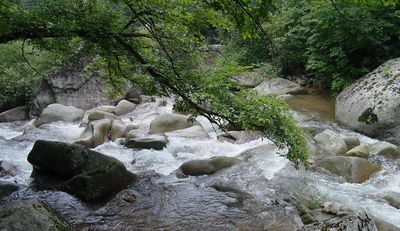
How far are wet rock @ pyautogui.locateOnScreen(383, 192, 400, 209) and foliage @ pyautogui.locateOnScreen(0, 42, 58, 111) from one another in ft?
48.8

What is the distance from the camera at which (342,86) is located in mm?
14461

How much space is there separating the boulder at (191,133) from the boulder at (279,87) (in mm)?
5755

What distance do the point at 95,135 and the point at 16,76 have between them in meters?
8.44

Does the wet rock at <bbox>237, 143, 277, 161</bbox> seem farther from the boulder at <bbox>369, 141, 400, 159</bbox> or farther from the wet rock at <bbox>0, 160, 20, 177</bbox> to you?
the wet rock at <bbox>0, 160, 20, 177</bbox>

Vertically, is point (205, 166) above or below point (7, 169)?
above

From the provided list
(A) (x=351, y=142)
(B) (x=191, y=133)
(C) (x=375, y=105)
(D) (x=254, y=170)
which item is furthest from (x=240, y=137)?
(C) (x=375, y=105)

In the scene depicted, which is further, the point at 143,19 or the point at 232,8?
the point at 143,19

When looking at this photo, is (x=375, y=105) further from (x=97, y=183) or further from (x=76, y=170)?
(x=76, y=170)

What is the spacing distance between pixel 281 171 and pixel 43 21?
5.89m

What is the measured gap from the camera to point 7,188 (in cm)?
742

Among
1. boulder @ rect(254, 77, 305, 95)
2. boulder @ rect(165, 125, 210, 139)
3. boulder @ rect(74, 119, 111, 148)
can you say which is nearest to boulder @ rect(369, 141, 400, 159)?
boulder @ rect(165, 125, 210, 139)

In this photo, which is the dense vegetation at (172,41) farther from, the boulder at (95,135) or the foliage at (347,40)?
the foliage at (347,40)

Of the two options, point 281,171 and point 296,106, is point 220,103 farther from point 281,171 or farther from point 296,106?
point 296,106

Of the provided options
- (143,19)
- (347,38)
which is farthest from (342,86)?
(143,19)
